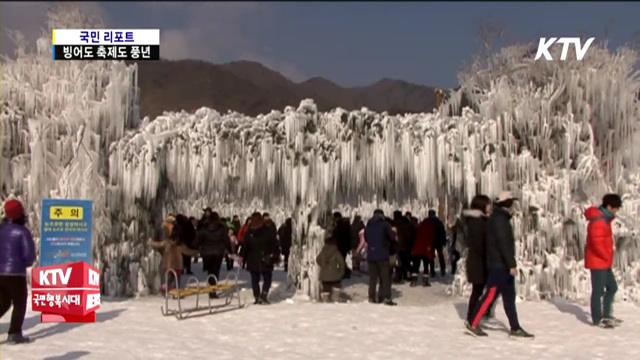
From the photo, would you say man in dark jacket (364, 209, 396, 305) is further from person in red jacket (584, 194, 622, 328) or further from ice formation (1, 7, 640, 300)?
person in red jacket (584, 194, 622, 328)

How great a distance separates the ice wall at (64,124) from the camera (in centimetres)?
1223

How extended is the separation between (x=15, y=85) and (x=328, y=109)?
5871mm

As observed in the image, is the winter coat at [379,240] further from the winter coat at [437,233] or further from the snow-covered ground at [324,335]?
the winter coat at [437,233]

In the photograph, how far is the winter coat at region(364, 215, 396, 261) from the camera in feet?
38.2

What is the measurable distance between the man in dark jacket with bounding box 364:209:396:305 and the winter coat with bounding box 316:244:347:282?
52cm

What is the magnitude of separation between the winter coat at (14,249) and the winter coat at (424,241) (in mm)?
8506

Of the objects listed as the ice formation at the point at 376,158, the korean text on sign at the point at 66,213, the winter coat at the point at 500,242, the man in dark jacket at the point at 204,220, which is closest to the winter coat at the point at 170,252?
the ice formation at the point at 376,158

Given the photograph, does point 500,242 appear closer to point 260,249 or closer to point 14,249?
point 260,249

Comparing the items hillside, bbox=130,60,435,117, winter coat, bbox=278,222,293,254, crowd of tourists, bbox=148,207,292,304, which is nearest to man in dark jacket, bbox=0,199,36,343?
crowd of tourists, bbox=148,207,292,304

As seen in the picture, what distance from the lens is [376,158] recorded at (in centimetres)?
1200

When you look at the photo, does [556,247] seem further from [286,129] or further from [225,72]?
[225,72]

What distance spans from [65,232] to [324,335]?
13.3 feet

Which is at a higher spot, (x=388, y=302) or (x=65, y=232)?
(x=65, y=232)
